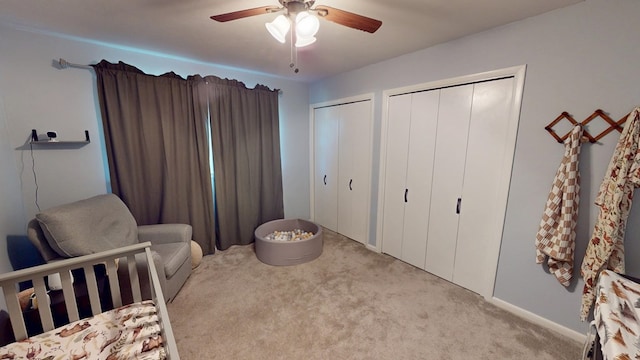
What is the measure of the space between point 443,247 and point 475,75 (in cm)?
161

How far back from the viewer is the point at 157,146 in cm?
259

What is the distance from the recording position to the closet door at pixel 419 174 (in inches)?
94.4

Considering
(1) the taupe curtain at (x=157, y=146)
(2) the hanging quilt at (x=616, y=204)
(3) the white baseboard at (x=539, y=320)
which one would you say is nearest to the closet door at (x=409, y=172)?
(3) the white baseboard at (x=539, y=320)

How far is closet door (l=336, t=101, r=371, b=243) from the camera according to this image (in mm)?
3037

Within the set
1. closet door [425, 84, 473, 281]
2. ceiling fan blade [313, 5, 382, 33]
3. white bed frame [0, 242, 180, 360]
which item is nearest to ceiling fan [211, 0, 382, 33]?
ceiling fan blade [313, 5, 382, 33]

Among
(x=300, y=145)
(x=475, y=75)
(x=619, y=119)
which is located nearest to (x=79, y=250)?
(x=300, y=145)

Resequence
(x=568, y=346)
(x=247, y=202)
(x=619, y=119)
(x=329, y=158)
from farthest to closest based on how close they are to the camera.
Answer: (x=329, y=158)
(x=247, y=202)
(x=568, y=346)
(x=619, y=119)

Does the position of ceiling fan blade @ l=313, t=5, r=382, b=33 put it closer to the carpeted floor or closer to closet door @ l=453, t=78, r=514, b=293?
closet door @ l=453, t=78, r=514, b=293

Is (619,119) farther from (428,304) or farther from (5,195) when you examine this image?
(5,195)

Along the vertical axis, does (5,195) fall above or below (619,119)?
below

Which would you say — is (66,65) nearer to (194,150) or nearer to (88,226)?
(194,150)

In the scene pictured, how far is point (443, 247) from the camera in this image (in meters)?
2.45

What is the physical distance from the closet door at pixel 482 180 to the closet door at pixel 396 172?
62 centimetres

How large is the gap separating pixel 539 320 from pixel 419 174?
4.83 ft
